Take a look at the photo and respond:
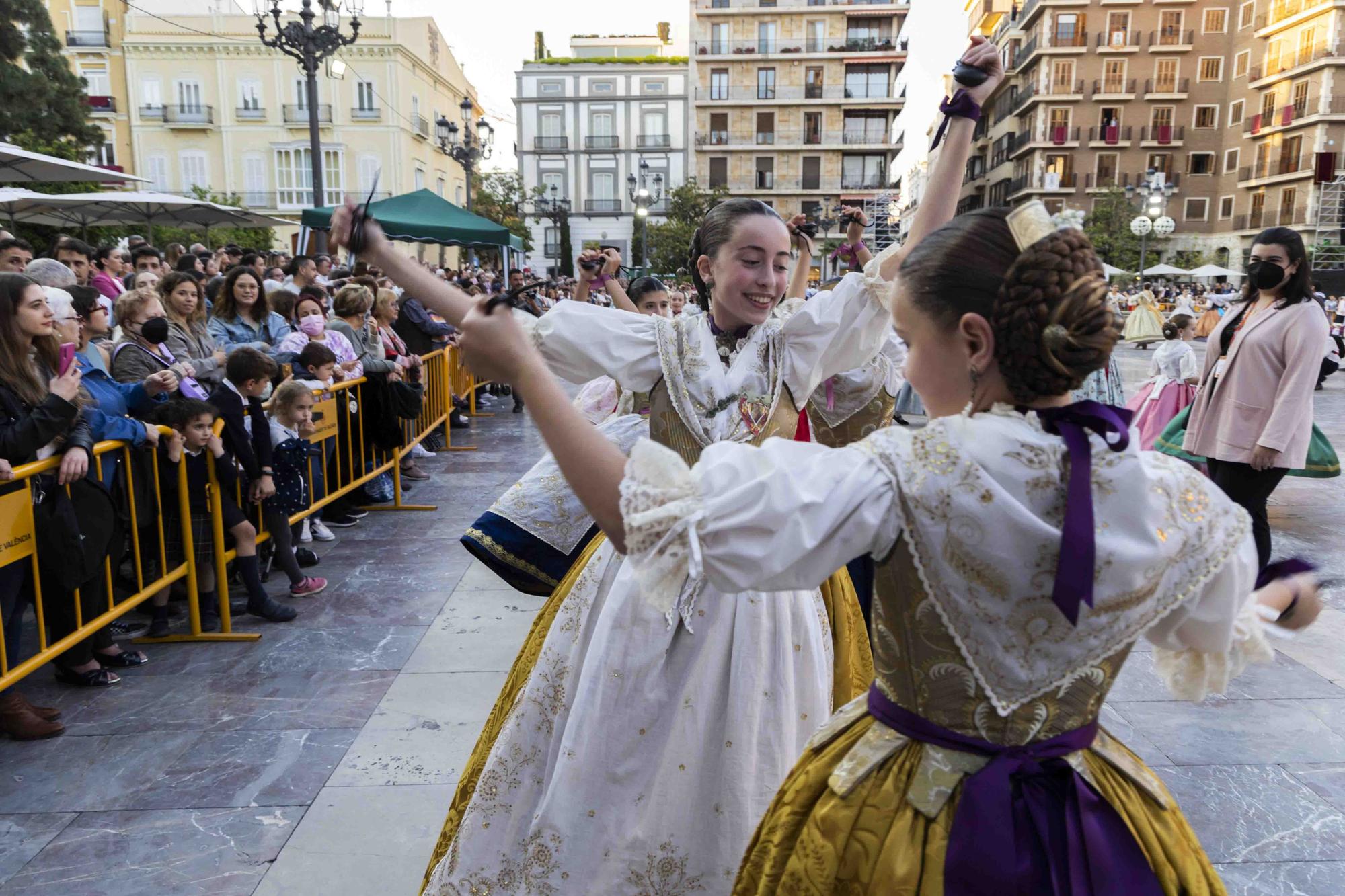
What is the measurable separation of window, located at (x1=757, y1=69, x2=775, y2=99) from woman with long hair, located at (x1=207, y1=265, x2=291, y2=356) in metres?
51.1

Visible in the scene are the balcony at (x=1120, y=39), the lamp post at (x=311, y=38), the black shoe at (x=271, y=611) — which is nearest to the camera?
the black shoe at (x=271, y=611)

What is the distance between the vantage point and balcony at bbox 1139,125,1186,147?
4859 cm

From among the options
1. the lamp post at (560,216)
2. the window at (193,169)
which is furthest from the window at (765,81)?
the window at (193,169)

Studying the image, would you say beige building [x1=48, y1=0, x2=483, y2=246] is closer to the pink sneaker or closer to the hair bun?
the pink sneaker

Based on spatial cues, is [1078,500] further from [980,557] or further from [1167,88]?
[1167,88]

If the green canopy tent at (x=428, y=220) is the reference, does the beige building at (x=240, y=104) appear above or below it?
above

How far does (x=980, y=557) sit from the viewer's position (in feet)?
3.84

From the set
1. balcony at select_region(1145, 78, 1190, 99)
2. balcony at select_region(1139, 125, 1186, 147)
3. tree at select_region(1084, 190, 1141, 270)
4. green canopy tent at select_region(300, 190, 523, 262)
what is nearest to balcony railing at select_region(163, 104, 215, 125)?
green canopy tent at select_region(300, 190, 523, 262)

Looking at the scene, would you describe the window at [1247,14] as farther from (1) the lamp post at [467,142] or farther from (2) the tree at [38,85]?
(2) the tree at [38,85]

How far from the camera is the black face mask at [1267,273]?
14.0 ft

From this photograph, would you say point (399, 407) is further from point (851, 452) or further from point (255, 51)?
point (255, 51)

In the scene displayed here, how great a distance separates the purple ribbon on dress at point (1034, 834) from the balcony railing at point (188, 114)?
143 feet

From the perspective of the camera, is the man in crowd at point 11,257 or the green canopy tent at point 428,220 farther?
the green canopy tent at point 428,220

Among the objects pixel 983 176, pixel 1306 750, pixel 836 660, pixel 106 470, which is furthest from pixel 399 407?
pixel 983 176
